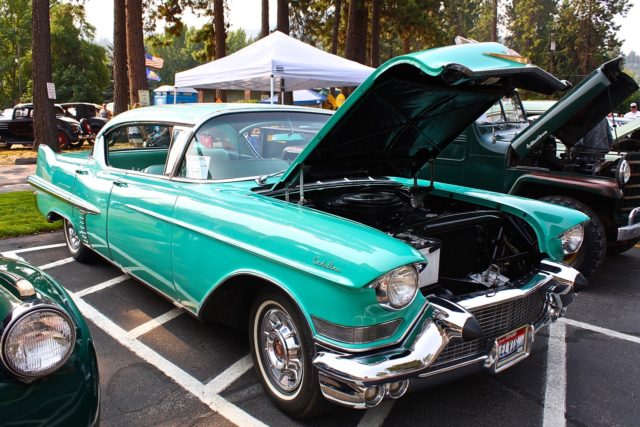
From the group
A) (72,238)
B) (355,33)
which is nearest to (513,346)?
(72,238)

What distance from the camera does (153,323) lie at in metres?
3.61

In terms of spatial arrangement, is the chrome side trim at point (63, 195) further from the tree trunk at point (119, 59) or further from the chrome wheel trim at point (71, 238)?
the tree trunk at point (119, 59)

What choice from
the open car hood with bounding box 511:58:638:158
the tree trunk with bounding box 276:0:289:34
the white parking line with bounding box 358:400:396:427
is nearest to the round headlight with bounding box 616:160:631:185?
the open car hood with bounding box 511:58:638:158

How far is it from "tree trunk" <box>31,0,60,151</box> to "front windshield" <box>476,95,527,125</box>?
1131 cm

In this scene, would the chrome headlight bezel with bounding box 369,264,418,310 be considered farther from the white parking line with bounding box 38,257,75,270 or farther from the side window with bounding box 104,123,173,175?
the white parking line with bounding box 38,257,75,270

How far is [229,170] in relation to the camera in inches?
128

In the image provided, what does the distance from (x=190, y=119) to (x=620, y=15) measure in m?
43.6

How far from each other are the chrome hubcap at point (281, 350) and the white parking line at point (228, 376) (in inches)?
13.8

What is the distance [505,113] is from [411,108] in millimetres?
4093

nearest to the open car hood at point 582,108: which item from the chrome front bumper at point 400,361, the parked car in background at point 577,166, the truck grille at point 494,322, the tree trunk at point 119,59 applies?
the parked car in background at point 577,166

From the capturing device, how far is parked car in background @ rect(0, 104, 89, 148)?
1688 centimetres

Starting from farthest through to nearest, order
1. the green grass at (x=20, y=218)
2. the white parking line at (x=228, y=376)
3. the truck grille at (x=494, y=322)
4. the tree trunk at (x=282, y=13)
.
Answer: the tree trunk at (x=282, y=13), the green grass at (x=20, y=218), the white parking line at (x=228, y=376), the truck grille at (x=494, y=322)

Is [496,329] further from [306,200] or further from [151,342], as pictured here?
[151,342]

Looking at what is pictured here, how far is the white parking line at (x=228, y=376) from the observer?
275cm
